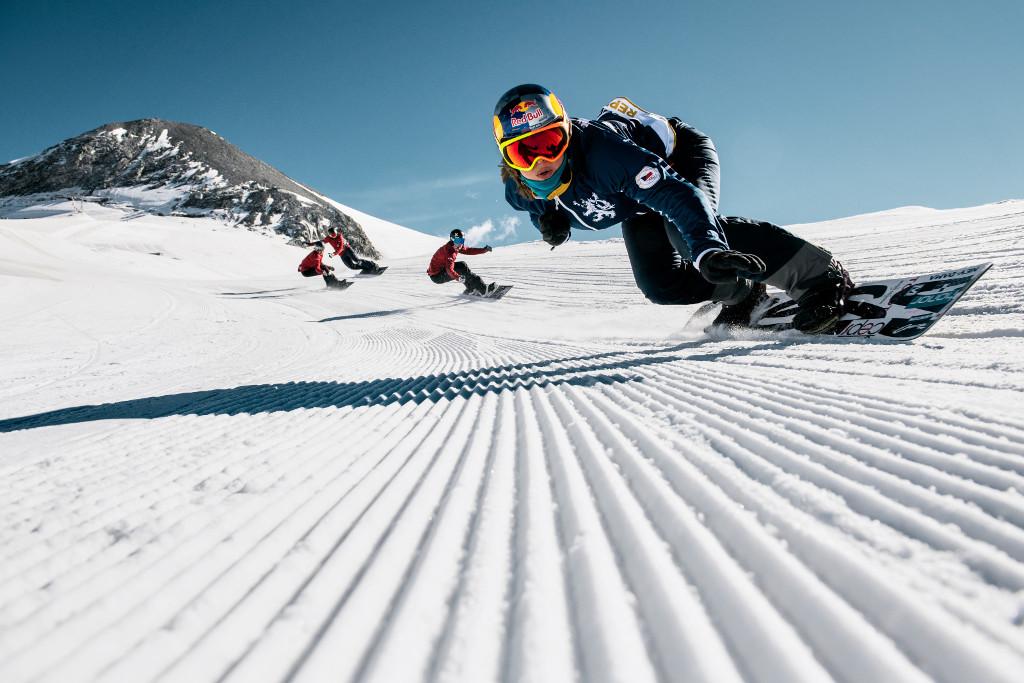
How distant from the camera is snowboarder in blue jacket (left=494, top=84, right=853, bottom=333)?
102 inches

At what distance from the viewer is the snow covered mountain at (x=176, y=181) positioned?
4722 centimetres

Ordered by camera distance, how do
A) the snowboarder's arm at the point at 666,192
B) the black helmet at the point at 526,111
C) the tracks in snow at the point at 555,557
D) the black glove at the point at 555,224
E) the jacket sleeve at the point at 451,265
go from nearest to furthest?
the tracks in snow at the point at 555,557 → the snowboarder's arm at the point at 666,192 → the black helmet at the point at 526,111 → the black glove at the point at 555,224 → the jacket sleeve at the point at 451,265

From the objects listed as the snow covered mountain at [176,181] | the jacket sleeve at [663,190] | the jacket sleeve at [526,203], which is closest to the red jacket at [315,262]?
the jacket sleeve at [526,203]

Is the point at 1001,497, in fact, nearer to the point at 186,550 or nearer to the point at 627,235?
the point at 186,550

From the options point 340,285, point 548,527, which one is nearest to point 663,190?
point 548,527

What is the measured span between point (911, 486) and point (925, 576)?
12.9 inches

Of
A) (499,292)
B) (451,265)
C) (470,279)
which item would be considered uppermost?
(451,265)

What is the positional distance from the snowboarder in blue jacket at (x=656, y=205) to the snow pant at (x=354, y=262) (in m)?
11.7

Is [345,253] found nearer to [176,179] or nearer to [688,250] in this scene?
[688,250]

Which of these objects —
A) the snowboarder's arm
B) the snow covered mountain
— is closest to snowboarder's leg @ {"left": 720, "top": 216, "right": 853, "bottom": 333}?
the snowboarder's arm

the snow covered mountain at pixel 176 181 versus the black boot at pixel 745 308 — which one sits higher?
the snow covered mountain at pixel 176 181

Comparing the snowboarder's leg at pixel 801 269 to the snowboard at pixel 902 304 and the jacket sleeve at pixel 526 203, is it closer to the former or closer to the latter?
the snowboard at pixel 902 304

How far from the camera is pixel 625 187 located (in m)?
2.74

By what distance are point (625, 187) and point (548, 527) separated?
220 centimetres
